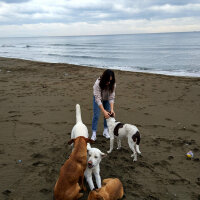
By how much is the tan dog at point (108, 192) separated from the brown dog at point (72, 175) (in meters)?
0.32

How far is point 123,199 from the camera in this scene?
10.8 ft

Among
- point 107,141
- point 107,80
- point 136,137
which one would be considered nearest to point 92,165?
point 136,137

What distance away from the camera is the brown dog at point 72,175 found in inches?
110

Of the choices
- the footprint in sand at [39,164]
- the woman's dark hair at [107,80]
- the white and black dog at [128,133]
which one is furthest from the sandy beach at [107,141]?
the woman's dark hair at [107,80]

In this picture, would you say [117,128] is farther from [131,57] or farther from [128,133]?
[131,57]

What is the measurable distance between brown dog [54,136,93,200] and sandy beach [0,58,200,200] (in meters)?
0.60

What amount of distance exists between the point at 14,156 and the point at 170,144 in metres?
3.80

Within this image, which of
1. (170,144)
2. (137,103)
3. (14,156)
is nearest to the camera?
(14,156)

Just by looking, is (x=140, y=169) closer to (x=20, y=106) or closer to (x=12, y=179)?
(x=12, y=179)

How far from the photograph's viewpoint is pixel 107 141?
5.34 meters

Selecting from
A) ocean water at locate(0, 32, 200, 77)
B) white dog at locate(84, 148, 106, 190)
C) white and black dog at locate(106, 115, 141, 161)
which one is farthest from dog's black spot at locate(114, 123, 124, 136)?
ocean water at locate(0, 32, 200, 77)

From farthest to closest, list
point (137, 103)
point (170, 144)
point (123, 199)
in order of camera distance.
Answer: point (137, 103) < point (170, 144) < point (123, 199)

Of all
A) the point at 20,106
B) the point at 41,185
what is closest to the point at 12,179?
the point at 41,185

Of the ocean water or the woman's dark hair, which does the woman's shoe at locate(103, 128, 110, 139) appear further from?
the ocean water
